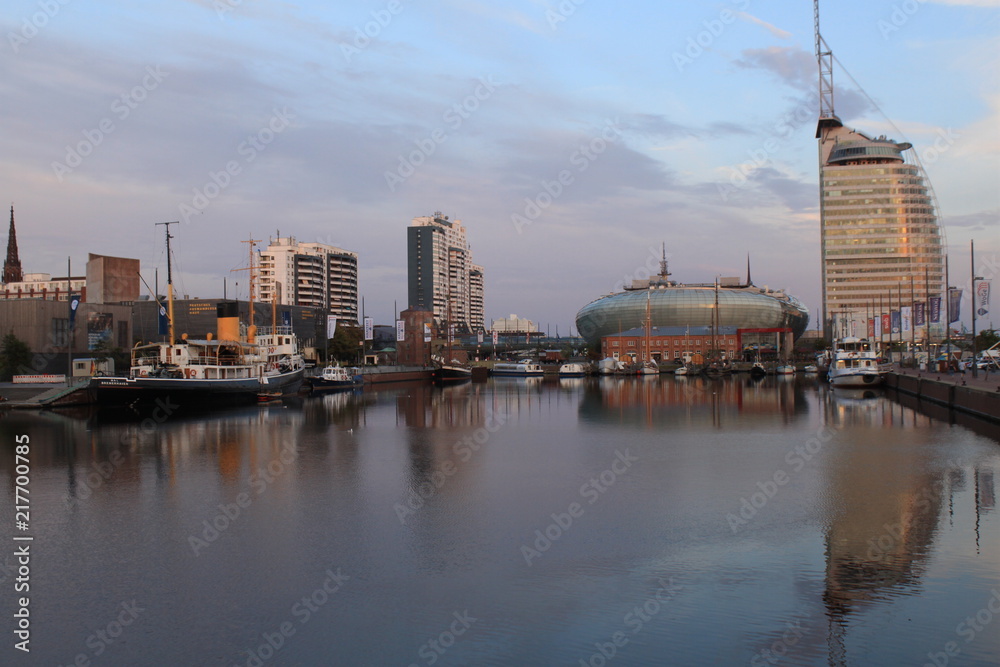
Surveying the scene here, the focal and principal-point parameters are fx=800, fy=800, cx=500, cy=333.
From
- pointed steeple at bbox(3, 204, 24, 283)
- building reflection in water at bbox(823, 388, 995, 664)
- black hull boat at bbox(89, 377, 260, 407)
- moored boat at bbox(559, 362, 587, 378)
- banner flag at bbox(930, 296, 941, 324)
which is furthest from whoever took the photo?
pointed steeple at bbox(3, 204, 24, 283)

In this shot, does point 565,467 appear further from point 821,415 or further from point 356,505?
point 821,415

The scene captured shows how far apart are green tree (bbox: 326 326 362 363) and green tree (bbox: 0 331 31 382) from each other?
1727 inches

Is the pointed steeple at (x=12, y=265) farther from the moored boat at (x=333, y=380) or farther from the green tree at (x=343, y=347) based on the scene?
the moored boat at (x=333, y=380)

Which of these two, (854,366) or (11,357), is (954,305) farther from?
(11,357)

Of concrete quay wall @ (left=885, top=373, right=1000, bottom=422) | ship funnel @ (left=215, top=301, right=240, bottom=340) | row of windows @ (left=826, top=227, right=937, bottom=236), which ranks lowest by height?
concrete quay wall @ (left=885, top=373, right=1000, bottom=422)

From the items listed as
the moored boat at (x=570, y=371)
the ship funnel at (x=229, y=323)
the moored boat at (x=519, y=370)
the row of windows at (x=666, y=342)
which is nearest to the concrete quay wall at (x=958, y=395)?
the ship funnel at (x=229, y=323)

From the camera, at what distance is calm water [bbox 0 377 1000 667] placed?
1109 centimetres

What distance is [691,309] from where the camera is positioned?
582 ft

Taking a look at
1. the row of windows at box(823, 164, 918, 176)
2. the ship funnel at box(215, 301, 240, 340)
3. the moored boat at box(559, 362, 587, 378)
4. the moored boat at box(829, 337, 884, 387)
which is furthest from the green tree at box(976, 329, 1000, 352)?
the ship funnel at box(215, 301, 240, 340)

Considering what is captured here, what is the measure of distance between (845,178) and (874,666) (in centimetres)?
18790

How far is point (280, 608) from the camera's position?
1247cm

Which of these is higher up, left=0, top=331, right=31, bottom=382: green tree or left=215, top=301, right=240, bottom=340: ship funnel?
left=215, top=301, right=240, bottom=340: ship funnel

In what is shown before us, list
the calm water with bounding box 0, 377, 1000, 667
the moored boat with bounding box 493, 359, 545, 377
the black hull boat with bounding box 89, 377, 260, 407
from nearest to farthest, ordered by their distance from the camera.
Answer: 1. the calm water with bounding box 0, 377, 1000, 667
2. the black hull boat with bounding box 89, 377, 260, 407
3. the moored boat with bounding box 493, 359, 545, 377

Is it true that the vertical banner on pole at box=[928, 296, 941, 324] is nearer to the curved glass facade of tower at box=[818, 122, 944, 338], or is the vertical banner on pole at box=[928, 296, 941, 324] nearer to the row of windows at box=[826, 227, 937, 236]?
the curved glass facade of tower at box=[818, 122, 944, 338]
